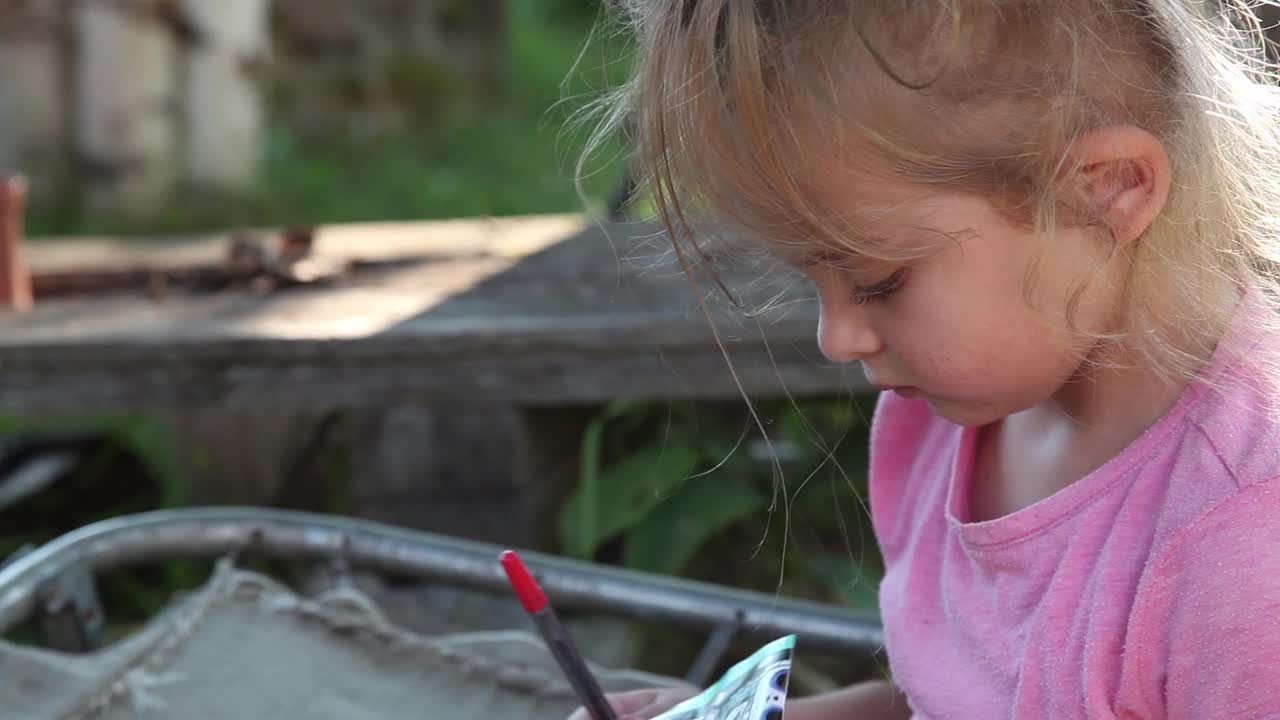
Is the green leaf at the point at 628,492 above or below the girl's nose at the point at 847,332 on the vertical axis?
below

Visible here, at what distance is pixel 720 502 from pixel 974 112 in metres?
1.04

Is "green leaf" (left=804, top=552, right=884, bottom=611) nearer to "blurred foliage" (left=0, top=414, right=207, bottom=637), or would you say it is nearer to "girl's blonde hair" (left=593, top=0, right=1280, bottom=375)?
"girl's blonde hair" (left=593, top=0, right=1280, bottom=375)

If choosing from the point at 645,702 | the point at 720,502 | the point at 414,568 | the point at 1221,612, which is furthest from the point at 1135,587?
the point at 720,502

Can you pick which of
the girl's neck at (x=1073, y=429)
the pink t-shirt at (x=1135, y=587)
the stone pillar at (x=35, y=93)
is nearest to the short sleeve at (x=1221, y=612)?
the pink t-shirt at (x=1135, y=587)

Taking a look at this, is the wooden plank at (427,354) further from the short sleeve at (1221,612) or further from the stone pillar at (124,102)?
the stone pillar at (124,102)

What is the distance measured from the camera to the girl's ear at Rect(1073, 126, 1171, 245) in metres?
0.93

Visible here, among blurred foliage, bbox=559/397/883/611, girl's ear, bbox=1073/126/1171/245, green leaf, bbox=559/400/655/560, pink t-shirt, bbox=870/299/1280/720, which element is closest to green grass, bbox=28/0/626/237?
blurred foliage, bbox=559/397/883/611

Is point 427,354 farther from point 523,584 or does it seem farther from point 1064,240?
point 1064,240

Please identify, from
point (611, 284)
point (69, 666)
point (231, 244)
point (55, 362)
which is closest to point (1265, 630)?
point (69, 666)

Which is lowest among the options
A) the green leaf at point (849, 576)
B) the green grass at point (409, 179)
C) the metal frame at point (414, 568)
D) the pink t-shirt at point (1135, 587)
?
the green grass at point (409, 179)

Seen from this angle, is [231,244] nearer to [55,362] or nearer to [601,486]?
[55,362]

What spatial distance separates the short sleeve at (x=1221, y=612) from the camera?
0.88 metres

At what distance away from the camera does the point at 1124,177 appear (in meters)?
0.95

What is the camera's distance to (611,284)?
209cm
